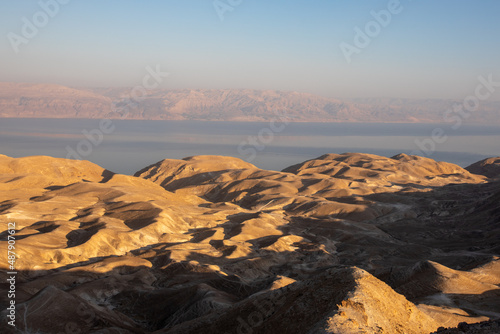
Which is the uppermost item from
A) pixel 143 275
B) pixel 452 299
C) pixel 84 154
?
pixel 452 299

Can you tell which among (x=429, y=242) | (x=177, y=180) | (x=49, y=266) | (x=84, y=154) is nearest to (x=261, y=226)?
(x=429, y=242)

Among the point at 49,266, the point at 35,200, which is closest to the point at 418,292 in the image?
the point at 49,266

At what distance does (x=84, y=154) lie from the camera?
194 metres

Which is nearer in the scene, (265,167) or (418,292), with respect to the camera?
(418,292)

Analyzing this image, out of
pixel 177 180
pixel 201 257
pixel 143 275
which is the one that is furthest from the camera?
pixel 177 180

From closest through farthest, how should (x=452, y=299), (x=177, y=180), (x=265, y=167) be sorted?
(x=452, y=299) → (x=177, y=180) → (x=265, y=167)

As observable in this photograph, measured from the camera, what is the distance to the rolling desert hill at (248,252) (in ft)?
91.9

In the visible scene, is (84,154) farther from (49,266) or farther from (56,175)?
(49,266)

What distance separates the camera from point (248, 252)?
6256 centimetres

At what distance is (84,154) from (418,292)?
171543 millimetres

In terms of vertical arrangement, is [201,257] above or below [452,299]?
Answer: below

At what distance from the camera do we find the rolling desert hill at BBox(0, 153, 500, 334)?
28.0m

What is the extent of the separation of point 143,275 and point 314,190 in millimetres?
65800

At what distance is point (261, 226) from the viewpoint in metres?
74.5
